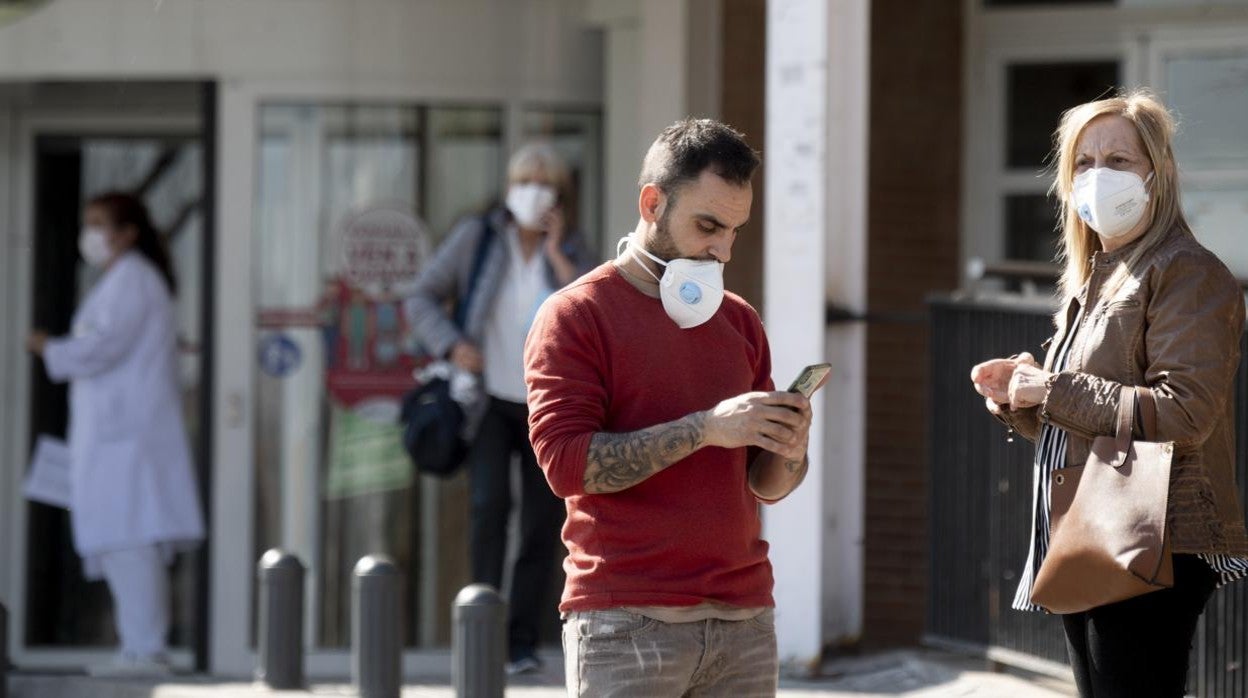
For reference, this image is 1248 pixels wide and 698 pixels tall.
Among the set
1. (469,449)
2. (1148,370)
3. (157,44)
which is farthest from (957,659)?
(157,44)

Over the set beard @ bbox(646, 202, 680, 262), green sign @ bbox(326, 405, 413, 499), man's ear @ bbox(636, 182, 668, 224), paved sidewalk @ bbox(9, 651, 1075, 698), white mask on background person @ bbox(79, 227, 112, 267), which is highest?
white mask on background person @ bbox(79, 227, 112, 267)

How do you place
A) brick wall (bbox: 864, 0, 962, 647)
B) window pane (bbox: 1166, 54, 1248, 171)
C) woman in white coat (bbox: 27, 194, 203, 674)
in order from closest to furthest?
window pane (bbox: 1166, 54, 1248, 171) → woman in white coat (bbox: 27, 194, 203, 674) → brick wall (bbox: 864, 0, 962, 647)

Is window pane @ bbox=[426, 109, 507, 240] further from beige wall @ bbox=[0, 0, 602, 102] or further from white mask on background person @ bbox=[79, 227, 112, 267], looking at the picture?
white mask on background person @ bbox=[79, 227, 112, 267]

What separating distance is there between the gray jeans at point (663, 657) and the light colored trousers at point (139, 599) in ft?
17.2

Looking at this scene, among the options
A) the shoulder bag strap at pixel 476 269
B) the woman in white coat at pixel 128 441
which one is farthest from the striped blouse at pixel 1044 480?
the woman in white coat at pixel 128 441

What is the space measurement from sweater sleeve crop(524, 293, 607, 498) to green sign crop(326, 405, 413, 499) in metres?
5.17

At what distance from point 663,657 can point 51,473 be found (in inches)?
241

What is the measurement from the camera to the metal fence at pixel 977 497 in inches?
251

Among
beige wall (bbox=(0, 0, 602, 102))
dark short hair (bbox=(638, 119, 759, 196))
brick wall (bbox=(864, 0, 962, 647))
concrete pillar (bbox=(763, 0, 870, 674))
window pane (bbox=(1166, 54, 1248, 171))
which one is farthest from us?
brick wall (bbox=(864, 0, 962, 647))

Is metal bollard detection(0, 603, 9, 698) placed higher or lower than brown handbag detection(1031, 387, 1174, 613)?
lower

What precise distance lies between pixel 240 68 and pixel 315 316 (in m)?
1.19

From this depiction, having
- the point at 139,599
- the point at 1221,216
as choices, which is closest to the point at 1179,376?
the point at 1221,216

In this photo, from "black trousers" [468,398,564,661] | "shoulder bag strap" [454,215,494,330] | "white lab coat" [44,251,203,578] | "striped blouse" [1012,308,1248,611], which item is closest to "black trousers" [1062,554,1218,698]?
"striped blouse" [1012,308,1248,611]

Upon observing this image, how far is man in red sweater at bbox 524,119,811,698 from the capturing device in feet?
11.7
